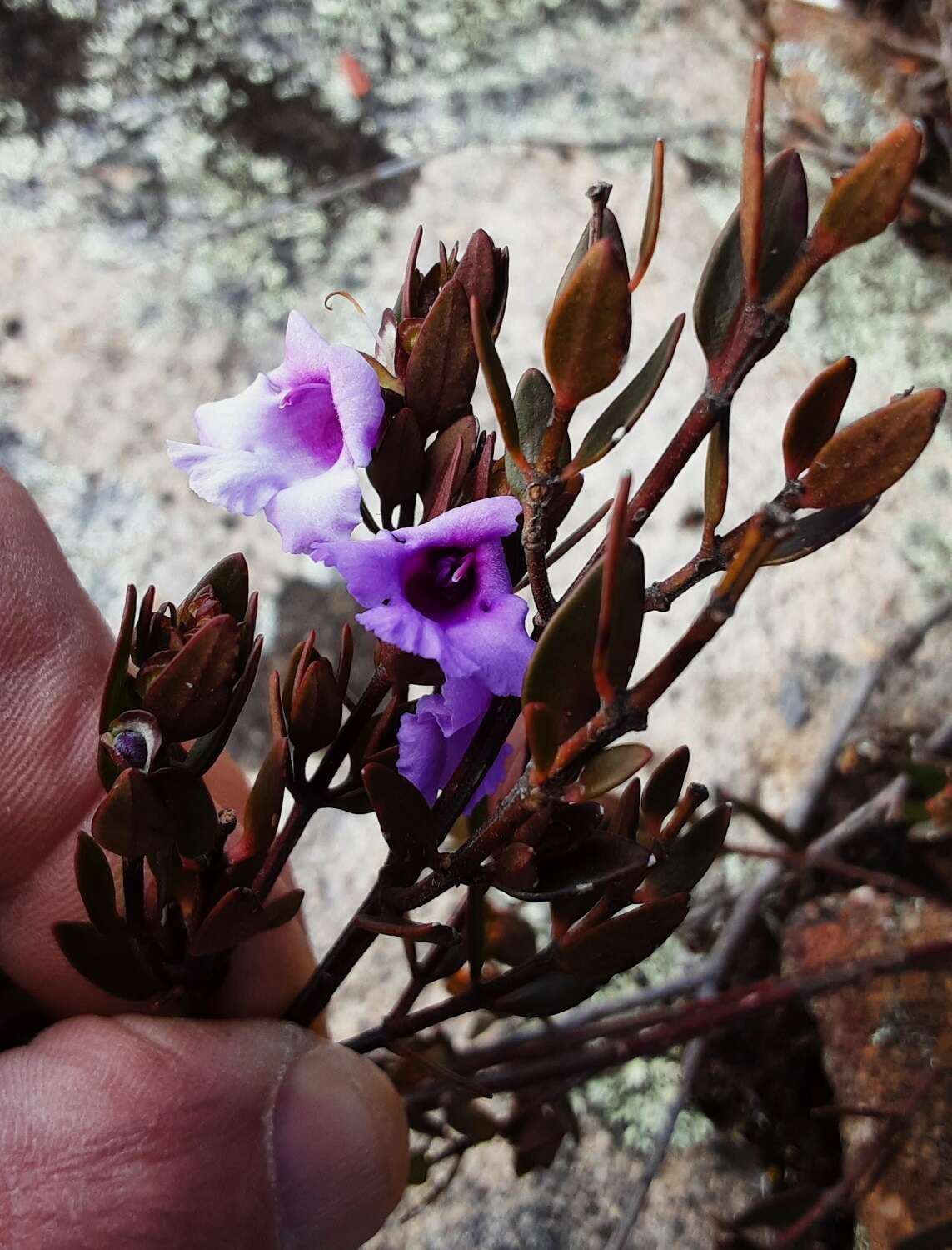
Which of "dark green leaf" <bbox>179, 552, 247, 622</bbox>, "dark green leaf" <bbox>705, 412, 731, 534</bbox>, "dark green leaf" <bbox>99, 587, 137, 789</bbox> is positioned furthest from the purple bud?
"dark green leaf" <bbox>705, 412, 731, 534</bbox>

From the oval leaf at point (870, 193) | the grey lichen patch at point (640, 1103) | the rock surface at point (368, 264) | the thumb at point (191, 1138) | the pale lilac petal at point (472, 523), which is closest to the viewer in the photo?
the oval leaf at point (870, 193)

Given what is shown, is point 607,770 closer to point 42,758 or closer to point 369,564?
point 369,564

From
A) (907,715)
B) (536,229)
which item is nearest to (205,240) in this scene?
(536,229)

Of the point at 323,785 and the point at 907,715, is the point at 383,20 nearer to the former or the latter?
the point at 907,715

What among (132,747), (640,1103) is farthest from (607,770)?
(640,1103)

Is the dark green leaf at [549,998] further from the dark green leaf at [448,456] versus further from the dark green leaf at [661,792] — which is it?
the dark green leaf at [448,456]

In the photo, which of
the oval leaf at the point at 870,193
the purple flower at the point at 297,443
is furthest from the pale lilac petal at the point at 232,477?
the oval leaf at the point at 870,193
